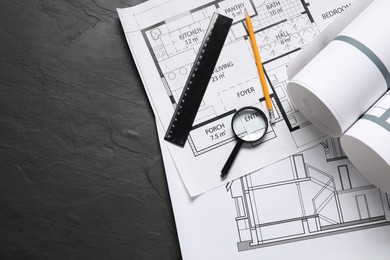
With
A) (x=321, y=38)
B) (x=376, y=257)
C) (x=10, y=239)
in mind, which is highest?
(x=321, y=38)

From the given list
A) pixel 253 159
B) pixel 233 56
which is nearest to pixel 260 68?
pixel 233 56

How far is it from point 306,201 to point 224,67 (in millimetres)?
267

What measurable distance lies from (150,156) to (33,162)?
0.67 ft

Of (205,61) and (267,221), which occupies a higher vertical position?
(205,61)

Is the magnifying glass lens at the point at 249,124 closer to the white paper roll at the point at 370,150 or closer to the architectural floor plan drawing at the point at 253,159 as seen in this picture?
the architectural floor plan drawing at the point at 253,159

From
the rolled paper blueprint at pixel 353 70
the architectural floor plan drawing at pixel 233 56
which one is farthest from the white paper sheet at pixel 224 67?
the rolled paper blueprint at pixel 353 70

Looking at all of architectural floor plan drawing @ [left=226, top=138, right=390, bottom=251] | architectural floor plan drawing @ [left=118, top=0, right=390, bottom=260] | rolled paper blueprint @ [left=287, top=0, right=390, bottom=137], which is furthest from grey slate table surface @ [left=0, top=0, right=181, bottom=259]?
rolled paper blueprint @ [left=287, top=0, right=390, bottom=137]

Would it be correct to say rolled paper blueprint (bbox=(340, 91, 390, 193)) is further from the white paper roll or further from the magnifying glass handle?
the magnifying glass handle

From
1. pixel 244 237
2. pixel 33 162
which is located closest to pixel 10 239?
pixel 33 162

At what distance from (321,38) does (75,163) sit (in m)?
0.46

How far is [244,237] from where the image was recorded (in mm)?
771

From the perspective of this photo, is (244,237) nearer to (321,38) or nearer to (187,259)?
(187,259)

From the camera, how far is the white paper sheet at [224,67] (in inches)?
30.7

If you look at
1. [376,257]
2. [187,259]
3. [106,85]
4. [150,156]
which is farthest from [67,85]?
[376,257]
